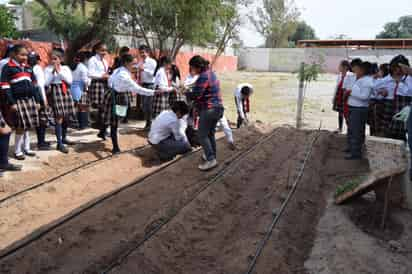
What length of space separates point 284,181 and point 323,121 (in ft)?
20.2

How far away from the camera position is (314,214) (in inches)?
185

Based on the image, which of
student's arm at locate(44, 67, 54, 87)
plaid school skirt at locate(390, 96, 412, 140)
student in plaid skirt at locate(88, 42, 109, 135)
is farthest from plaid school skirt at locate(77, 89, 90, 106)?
plaid school skirt at locate(390, 96, 412, 140)

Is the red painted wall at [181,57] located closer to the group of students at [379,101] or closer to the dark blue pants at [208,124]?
the dark blue pants at [208,124]

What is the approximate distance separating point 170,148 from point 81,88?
2.64 m

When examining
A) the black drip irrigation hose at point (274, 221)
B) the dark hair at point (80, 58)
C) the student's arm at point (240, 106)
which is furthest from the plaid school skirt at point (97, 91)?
the black drip irrigation hose at point (274, 221)

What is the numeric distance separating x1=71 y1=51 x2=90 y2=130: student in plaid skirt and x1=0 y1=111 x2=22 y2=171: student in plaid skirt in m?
Answer: 2.46

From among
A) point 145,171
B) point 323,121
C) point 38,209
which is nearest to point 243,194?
point 145,171

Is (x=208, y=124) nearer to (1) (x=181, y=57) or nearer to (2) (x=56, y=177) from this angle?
(2) (x=56, y=177)

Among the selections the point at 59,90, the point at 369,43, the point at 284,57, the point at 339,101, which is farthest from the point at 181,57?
the point at 369,43

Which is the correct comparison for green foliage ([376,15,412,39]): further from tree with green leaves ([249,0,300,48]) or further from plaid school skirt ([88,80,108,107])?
plaid school skirt ([88,80,108,107])

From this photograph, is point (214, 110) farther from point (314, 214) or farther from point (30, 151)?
point (30, 151)

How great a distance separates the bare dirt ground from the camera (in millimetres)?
3463

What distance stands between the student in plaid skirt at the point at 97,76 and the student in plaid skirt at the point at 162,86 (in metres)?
0.98

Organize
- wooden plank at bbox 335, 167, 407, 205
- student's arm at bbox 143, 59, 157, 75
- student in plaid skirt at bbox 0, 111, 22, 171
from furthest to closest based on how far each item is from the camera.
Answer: student's arm at bbox 143, 59, 157, 75, student in plaid skirt at bbox 0, 111, 22, 171, wooden plank at bbox 335, 167, 407, 205
